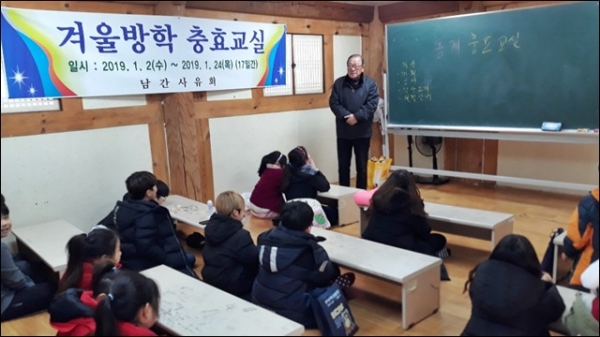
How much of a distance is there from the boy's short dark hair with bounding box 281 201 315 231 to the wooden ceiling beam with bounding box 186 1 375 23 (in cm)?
184

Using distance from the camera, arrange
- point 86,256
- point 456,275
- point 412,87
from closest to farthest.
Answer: point 86,256
point 456,275
point 412,87

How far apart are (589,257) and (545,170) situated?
0.39 m

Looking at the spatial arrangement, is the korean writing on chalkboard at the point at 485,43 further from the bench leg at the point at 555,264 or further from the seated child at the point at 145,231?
the seated child at the point at 145,231

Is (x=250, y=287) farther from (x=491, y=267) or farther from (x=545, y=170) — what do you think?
(x=545, y=170)

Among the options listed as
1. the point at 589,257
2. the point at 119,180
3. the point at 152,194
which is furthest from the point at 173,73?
the point at 589,257

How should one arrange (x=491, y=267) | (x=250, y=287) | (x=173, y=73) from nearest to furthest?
(x=491, y=267), (x=250, y=287), (x=173, y=73)

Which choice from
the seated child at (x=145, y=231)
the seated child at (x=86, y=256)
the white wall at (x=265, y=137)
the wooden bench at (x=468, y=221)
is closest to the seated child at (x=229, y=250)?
the seated child at (x=145, y=231)

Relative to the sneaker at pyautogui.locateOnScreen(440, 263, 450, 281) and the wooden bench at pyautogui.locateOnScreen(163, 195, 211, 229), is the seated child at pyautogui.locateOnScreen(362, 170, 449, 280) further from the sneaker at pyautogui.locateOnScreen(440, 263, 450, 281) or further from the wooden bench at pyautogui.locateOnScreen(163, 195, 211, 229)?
the wooden bench at pyautogui.locateOnScreen(163, 195, 211, 229)

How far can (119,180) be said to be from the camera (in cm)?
166

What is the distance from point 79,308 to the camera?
144cm

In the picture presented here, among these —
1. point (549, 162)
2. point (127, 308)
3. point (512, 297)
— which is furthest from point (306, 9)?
point (127, 308)

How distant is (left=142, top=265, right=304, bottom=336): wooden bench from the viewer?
4.78 ft

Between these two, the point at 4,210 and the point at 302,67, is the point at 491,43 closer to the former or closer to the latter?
the point at 4,210

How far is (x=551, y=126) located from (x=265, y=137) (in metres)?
2.54
